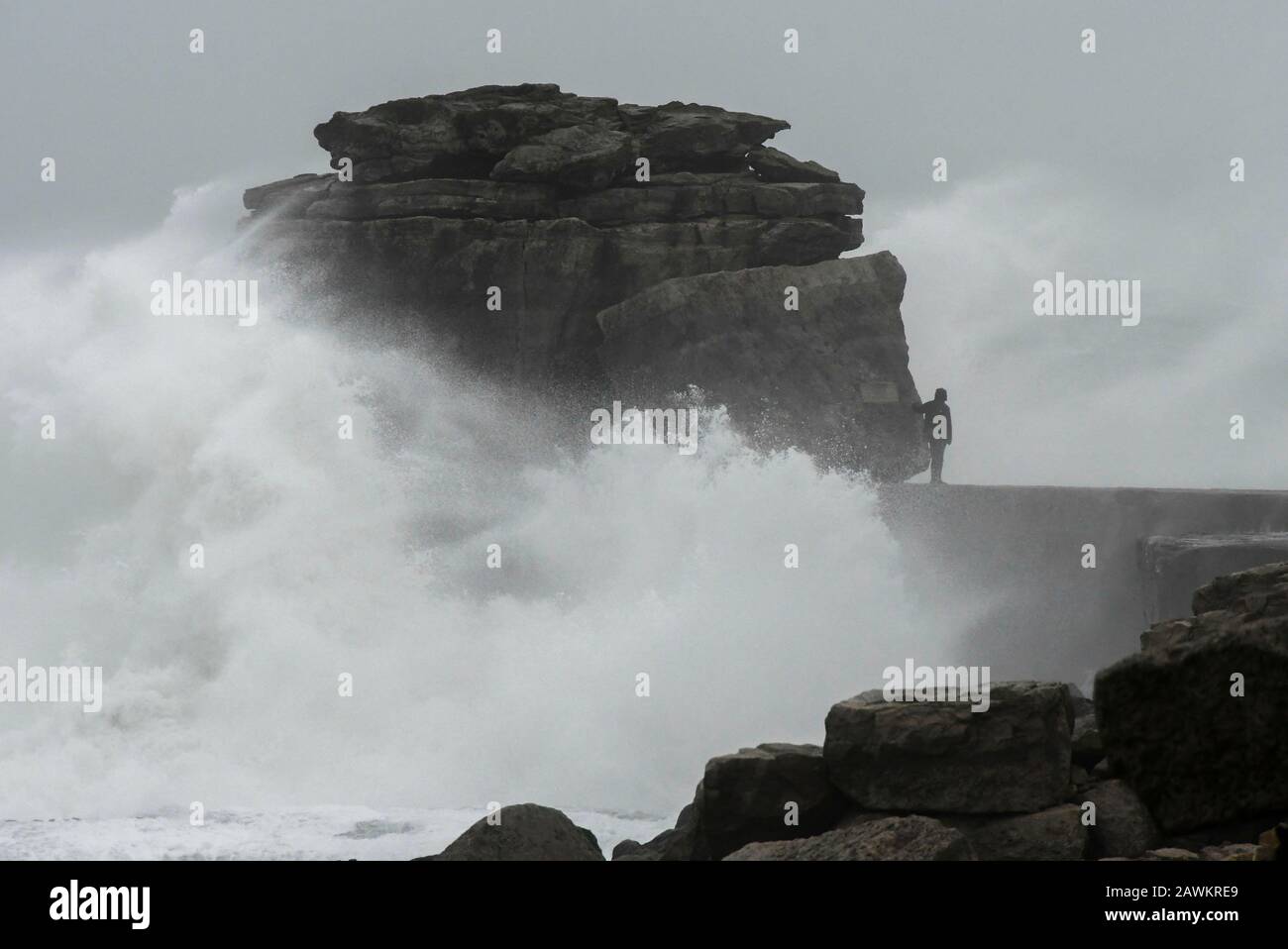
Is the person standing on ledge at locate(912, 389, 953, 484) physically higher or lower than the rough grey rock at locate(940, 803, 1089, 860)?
higher

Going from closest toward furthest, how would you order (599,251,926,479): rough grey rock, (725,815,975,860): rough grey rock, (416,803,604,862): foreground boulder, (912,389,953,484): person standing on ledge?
(725,815,975,860): rough grey rock → (416,803,604,862): foreground boulder → (912,389,953,484): person standing on ledge → (599,251,926,479): rough grey rock

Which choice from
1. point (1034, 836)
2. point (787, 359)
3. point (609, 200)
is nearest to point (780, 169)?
point (609, 200)

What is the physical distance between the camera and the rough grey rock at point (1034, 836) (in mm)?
6891

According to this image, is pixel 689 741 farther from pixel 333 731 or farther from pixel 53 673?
pixel 53 673

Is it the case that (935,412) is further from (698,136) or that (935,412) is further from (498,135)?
(498,135)

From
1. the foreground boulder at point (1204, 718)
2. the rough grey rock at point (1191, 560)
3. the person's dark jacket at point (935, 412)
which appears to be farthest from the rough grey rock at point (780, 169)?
the foreground boulder at point (1204, 718)

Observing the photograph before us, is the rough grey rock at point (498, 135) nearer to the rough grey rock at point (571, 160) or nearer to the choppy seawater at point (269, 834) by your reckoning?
the rough grey rock at point (571, 160)

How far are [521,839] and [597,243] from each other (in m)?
17.1

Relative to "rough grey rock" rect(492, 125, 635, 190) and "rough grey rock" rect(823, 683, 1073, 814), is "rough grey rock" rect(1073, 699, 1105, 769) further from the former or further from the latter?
"rough grey rock" rect(492, 125, 635, 190)

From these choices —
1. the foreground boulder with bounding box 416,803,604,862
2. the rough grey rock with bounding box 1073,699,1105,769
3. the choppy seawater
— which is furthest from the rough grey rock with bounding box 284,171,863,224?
the foreground boulder with bounding box 416,803,604,862

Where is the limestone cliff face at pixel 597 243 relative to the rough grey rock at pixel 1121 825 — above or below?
above

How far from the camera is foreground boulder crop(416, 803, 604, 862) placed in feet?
24.7

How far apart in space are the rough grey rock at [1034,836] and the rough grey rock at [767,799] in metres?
0.77
